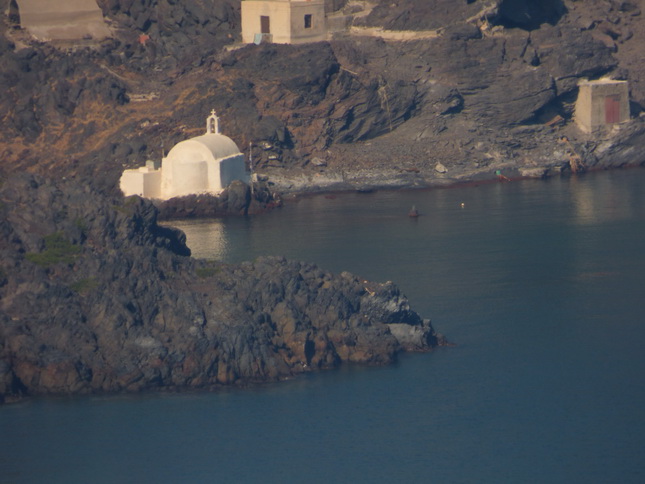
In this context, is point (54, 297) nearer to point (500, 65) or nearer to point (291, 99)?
point (291, 99)

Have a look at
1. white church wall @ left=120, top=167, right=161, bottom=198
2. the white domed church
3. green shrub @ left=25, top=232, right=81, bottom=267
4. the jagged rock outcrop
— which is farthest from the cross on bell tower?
green shrub @ left=25, top=232, right=81, bottom=267

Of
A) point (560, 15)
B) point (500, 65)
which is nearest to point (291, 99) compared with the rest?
point (500, 65)

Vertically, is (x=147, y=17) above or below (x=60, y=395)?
above

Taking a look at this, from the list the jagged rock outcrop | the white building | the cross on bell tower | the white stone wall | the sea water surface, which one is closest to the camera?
the sea water surface

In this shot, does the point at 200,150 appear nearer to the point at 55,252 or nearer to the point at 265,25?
the point at 265,25

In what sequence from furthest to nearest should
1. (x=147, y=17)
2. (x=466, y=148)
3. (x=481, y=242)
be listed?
(x=147, y=17)
(x=466, y=148)
(x=481, y=242)

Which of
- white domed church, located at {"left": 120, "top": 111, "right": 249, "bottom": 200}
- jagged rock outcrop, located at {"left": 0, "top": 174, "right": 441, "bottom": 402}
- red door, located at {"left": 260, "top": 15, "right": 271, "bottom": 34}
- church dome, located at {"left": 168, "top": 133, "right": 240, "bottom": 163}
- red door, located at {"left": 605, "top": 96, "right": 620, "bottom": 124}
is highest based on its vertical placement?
red door, located at {"left": 260, "top": 15, "right": 271, "bottom": 34}

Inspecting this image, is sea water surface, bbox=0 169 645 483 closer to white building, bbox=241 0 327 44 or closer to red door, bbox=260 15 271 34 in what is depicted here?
white building, bbox=241 0 327 44

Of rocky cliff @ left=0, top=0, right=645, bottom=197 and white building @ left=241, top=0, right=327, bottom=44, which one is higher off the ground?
white building @ left=241, top=0, right=327, bottom=44
